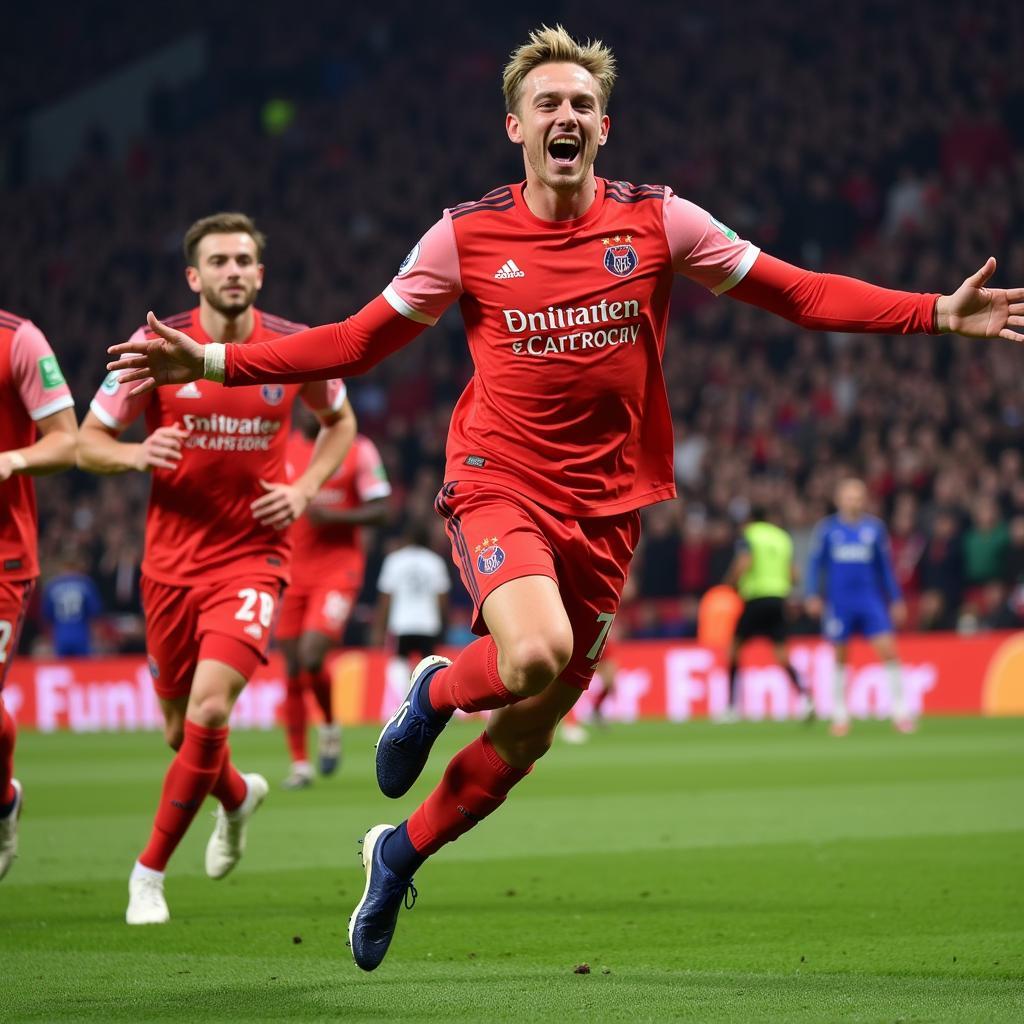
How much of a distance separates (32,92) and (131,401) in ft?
115

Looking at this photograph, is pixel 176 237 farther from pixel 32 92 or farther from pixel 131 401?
pixel 131 401

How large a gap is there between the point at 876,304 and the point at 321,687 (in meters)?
8.38

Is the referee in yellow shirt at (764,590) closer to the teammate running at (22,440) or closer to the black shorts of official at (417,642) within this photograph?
the black shorts of official at (417,642)

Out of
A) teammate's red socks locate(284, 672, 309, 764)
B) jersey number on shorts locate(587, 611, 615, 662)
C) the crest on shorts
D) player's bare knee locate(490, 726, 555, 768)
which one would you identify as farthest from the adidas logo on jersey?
teammate's red socks locate(284, 672, 309, 764)

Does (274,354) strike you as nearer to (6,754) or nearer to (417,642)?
(6,754)

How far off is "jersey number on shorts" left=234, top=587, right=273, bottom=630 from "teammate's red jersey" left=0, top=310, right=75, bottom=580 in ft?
2.82

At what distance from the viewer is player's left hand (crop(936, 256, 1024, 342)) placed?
214 inches

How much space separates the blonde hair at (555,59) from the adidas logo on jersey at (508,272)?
0.51 m

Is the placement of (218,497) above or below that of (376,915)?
above

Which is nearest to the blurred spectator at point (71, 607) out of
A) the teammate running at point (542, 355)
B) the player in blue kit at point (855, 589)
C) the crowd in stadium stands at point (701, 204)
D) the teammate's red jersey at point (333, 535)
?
the crowd in stadium stands at point (701, 204)

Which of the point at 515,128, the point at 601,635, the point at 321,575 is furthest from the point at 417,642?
the point at 515,128

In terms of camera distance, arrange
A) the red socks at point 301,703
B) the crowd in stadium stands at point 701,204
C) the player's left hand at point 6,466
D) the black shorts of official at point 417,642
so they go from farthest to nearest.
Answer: the crowd in stadium stands at point 701,204
the black shorts of official at point 417,642
the red socks at point 301,703
the player's left hand at point 6,466

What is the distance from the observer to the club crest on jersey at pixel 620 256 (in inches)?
228

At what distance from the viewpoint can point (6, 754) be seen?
7.43 m
